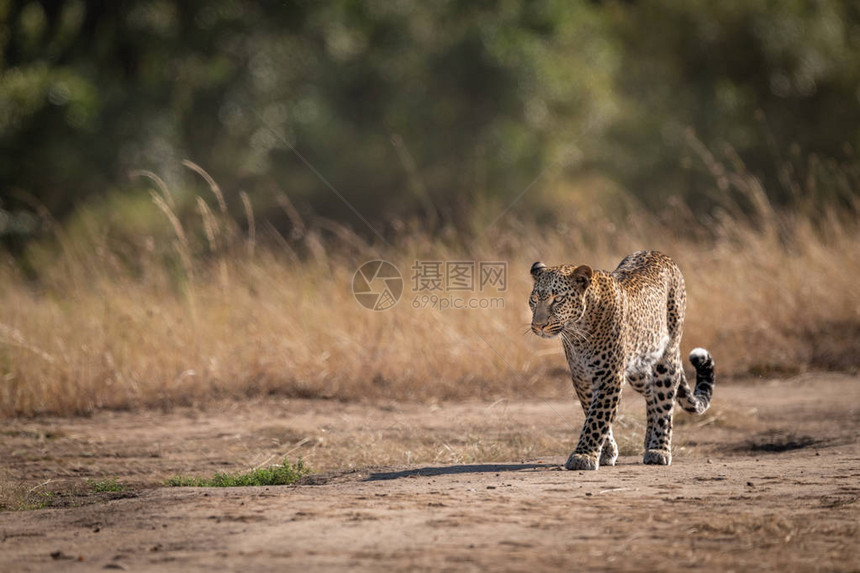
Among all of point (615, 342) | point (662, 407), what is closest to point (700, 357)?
point (662, 407)

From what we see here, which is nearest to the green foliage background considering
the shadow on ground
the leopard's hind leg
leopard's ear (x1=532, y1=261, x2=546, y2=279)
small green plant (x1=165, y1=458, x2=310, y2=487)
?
the leopard's hind leg

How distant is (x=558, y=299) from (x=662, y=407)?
4.20 feet

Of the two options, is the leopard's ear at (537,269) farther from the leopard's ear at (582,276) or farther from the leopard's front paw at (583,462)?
the leopard's front paw at (583,462)

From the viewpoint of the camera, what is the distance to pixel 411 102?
23.4 meters

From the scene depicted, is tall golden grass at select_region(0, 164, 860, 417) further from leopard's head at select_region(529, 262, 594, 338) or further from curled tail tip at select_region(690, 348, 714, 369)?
leopard's head at select_region(529, 262, 594, 338)

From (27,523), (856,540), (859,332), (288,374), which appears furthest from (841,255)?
(27,523)

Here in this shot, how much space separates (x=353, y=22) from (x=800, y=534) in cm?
2120

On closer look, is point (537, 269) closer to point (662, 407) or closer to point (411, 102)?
point (662, 407)

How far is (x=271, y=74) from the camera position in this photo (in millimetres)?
23172

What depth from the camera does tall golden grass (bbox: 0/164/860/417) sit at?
10.1m

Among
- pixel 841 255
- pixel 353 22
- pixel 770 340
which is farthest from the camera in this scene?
pixel 353 22

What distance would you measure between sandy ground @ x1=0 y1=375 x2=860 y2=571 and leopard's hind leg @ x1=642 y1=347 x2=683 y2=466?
0.21 meters

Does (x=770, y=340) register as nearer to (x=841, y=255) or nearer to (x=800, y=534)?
(x=841, y=255)

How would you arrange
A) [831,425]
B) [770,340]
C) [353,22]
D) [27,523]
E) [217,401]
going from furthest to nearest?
1. [353,22]
2. [770,340]
3. [217,401]
4. [831,425]
5. [27,523]
